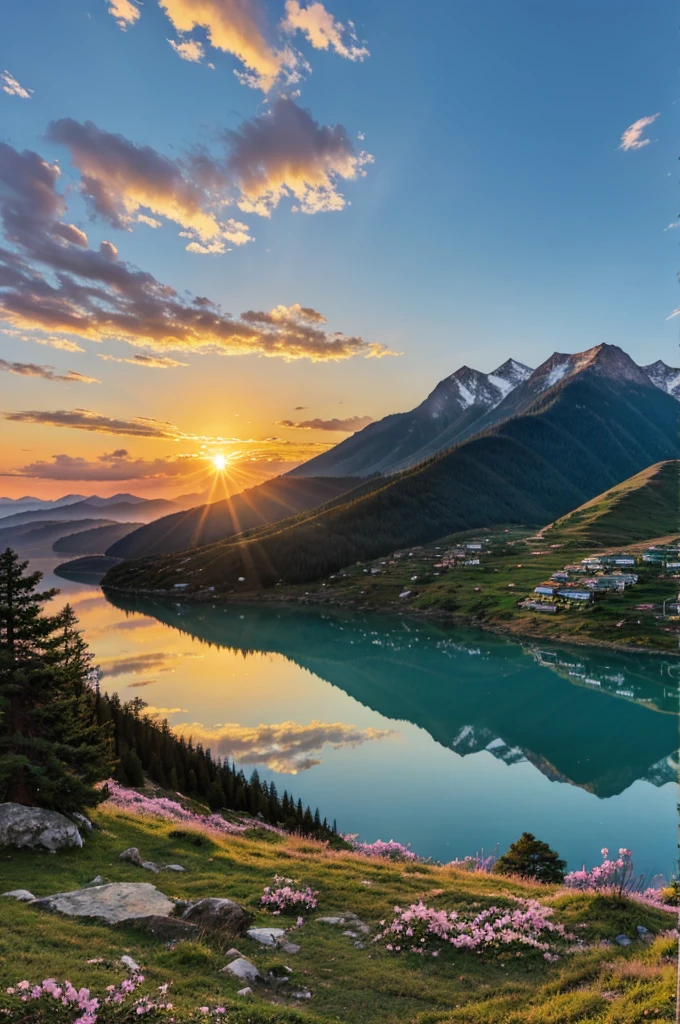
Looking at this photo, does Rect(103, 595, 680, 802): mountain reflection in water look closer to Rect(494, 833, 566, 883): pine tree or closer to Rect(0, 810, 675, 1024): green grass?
Rect(494, 833, 566, 883): pine tree

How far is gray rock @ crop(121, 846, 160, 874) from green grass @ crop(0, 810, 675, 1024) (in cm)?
52

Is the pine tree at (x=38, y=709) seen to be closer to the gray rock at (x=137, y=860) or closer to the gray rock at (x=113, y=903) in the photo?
the gray rock at (x=137, y=860)

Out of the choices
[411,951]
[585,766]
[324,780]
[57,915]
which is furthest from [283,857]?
[585,766]

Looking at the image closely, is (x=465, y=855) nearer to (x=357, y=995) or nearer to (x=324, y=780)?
(x=324, y=780)

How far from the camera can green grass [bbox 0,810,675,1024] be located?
12.8 meters

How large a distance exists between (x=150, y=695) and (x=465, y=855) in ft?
287

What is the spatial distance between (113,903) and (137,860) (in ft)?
21.9

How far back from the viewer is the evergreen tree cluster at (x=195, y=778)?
46.5m

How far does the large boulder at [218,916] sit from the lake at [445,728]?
32733 millimetres

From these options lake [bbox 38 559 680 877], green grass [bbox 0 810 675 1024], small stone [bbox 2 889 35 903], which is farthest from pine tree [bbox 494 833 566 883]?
small stone [bbox 2 889 35 903]

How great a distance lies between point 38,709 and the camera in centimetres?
2575

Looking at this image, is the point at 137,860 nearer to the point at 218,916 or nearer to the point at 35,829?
the point at 35,829

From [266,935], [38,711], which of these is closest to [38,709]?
[38,711]

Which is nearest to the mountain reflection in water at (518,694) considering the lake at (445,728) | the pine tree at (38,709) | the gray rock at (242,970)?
the lake at (445,728)
